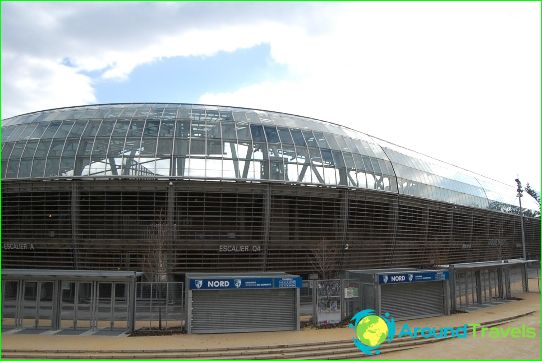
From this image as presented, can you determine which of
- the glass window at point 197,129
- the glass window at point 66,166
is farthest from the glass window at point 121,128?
the glass window at point 197,129

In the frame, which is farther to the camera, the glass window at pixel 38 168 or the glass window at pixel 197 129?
the glass window at pixel 197 129

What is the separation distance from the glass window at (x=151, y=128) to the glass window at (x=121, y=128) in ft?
4.82

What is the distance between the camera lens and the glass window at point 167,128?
1210 inches

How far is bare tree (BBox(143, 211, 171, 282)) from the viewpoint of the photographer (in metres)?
27.2

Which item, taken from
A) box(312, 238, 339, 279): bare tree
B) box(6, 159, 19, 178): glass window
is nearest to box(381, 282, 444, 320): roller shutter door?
box(312, 238, 339, 279): bare tree

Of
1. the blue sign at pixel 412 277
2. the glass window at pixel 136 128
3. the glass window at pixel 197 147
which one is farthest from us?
the glass window at pixel 136 128

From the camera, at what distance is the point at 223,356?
16.9 m

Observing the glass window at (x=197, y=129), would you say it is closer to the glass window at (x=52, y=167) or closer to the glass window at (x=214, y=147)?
the glass window at (x=214, y=147)

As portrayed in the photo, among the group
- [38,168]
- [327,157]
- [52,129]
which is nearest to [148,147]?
[38,168]

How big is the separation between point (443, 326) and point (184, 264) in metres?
16.8

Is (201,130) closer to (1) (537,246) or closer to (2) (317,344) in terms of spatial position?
(2) (317,344)

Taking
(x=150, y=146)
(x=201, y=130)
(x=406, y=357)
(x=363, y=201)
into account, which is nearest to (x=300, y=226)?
(x=363, y=201)

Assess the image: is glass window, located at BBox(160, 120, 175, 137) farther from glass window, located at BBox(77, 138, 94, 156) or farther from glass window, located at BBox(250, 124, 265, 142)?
glass window, located at BBox(250, 124, 265, 142)

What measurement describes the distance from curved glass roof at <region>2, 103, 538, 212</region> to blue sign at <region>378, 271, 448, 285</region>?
10.2m
